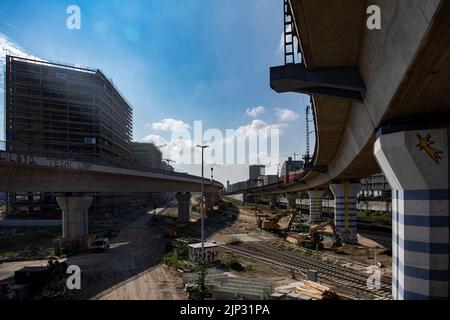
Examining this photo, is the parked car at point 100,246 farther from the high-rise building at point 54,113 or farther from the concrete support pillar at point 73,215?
the high-rise building at point 54,113

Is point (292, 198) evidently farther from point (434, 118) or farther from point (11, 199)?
point (434, 118)

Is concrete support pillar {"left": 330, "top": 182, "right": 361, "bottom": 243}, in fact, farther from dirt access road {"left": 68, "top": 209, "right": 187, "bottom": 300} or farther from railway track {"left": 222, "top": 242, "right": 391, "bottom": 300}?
dirt access road {"left": 68, "top": 209, "right": 187, "bottom": 300}

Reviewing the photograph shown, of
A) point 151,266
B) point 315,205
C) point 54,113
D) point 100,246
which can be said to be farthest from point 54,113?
point 315,205

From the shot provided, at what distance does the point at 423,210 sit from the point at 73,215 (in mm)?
38851

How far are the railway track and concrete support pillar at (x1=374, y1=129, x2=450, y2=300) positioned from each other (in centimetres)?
920

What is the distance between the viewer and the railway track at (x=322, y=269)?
871 inches

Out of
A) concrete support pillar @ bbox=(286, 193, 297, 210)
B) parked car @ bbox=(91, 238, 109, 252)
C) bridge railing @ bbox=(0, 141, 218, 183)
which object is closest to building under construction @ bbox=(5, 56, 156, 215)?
parked car @ bbox=(91, 238, 109, 252)

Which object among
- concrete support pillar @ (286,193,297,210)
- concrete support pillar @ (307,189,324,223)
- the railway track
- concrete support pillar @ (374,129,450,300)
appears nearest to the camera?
concrete support pillar @ (374,129,450,300)

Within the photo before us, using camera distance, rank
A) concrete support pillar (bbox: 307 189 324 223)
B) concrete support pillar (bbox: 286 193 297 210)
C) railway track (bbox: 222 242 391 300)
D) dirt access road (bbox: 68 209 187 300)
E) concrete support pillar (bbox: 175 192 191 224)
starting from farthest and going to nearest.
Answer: concrete support pillar (bbox: 286 193 297 210), concrete support pillar (bbox: 307 189 324 223), concrete support pillar (bbox: 175 192 191 224), railway track (bbox: 222 242 391 300), dirt access road (bbox: 68 209 187 300)

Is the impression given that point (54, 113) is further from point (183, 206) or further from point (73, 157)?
point (73, 157)

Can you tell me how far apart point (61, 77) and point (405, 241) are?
89708mm

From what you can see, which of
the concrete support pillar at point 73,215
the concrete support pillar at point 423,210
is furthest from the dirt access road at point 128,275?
the concrete support pillar at point 423,210

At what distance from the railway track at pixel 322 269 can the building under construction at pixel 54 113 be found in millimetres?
48696

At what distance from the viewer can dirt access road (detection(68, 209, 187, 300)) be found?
2142 cm
